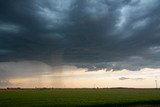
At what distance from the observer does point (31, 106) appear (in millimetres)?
44812

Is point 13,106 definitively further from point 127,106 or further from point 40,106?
point 127,106

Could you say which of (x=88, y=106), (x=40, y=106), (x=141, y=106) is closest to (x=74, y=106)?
(x=88, y=106)

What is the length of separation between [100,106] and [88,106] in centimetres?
274

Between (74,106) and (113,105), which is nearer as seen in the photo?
(74,106)

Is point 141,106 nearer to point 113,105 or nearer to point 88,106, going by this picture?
point 113,105

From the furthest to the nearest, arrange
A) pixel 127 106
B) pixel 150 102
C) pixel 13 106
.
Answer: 1. pixel 150 102
2. pixel 127 106
3. pixel 13 106

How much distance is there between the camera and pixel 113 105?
49562 mm

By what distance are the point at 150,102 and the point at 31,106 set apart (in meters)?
26.7

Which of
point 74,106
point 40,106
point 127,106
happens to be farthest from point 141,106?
point 40,106

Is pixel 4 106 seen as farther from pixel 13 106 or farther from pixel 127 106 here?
pixel 127 106

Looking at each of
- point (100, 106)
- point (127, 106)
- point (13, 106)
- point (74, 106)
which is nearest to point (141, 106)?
point (127, 106)

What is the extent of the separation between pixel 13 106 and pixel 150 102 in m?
29.3

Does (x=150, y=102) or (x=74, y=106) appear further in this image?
(x=150, y=102)

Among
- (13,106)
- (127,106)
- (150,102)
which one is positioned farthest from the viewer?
(150,102)
